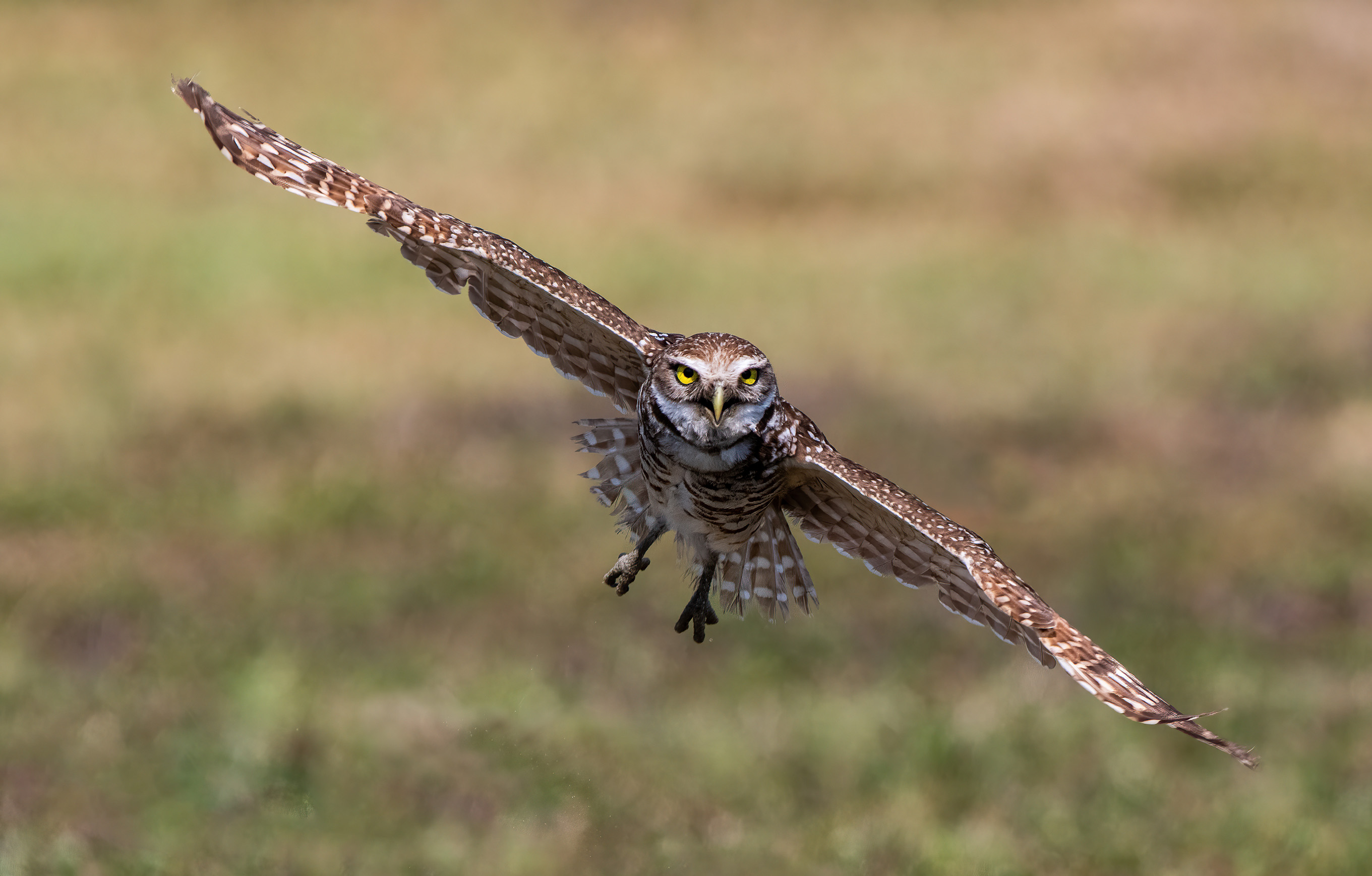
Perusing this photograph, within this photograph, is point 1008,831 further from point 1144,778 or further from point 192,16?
point 192,16

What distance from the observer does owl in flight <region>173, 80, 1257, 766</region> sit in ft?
16.6

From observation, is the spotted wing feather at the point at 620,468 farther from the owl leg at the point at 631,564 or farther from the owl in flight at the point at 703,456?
the owl leg at the point at 631,564

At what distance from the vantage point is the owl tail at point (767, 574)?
596 cm

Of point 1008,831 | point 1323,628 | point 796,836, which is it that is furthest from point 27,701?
point 1323,628

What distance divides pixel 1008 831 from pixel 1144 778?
49.4 inches

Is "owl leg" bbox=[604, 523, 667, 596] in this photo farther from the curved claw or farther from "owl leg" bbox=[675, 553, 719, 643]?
"owl leg" bbox=[675, 553, 719, 643]

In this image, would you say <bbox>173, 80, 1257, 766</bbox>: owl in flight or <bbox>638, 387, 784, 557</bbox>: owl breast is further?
<bbox>638, 387, 784, 557</bbox>: owl breast

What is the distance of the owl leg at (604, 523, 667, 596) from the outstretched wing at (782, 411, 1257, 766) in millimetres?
444

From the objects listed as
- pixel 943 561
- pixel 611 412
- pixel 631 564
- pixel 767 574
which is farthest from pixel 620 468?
pixel 611 412

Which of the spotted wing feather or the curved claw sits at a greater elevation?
the spotted wing feather

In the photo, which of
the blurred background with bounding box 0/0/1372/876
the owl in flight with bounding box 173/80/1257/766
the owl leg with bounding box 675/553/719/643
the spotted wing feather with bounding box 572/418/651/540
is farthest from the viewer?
the blurred background with bounding box 0/0/1372/876

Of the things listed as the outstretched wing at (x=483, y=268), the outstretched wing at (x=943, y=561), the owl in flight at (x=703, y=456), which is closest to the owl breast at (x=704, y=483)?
the owl in flight at (x=703, y=456)

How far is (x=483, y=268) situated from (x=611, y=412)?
191 inches

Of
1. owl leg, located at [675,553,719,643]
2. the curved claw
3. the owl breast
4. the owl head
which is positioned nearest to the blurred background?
owl leg, located at [675,553,719,643]
